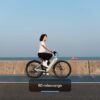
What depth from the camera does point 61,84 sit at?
725 cm

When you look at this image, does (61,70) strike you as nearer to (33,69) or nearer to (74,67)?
(33,69)

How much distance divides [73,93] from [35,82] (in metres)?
2.35

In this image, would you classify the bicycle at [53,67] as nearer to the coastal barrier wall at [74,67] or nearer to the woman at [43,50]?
the woman at [43,50]

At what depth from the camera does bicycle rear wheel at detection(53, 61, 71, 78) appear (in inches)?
579

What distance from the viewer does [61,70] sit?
581 inches

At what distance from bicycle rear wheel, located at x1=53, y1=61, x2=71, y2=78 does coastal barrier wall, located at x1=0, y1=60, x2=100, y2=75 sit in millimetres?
3070

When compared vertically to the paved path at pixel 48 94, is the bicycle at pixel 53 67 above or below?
above

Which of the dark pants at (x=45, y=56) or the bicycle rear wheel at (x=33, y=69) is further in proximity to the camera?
the bicycle rear wheel at (x=33, y=69)

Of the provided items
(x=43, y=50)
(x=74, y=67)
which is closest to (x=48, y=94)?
(x=43, y=50)

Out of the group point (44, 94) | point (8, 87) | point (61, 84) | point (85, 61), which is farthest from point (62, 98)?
point (85, 61)

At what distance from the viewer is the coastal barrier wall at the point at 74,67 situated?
1797 cm

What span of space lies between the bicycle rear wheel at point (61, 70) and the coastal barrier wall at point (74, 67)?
3070mm

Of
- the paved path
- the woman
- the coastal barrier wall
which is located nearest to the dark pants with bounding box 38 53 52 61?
the woman

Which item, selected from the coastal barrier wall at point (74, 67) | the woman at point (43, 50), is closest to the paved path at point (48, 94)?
the woman at point (43, 50)
